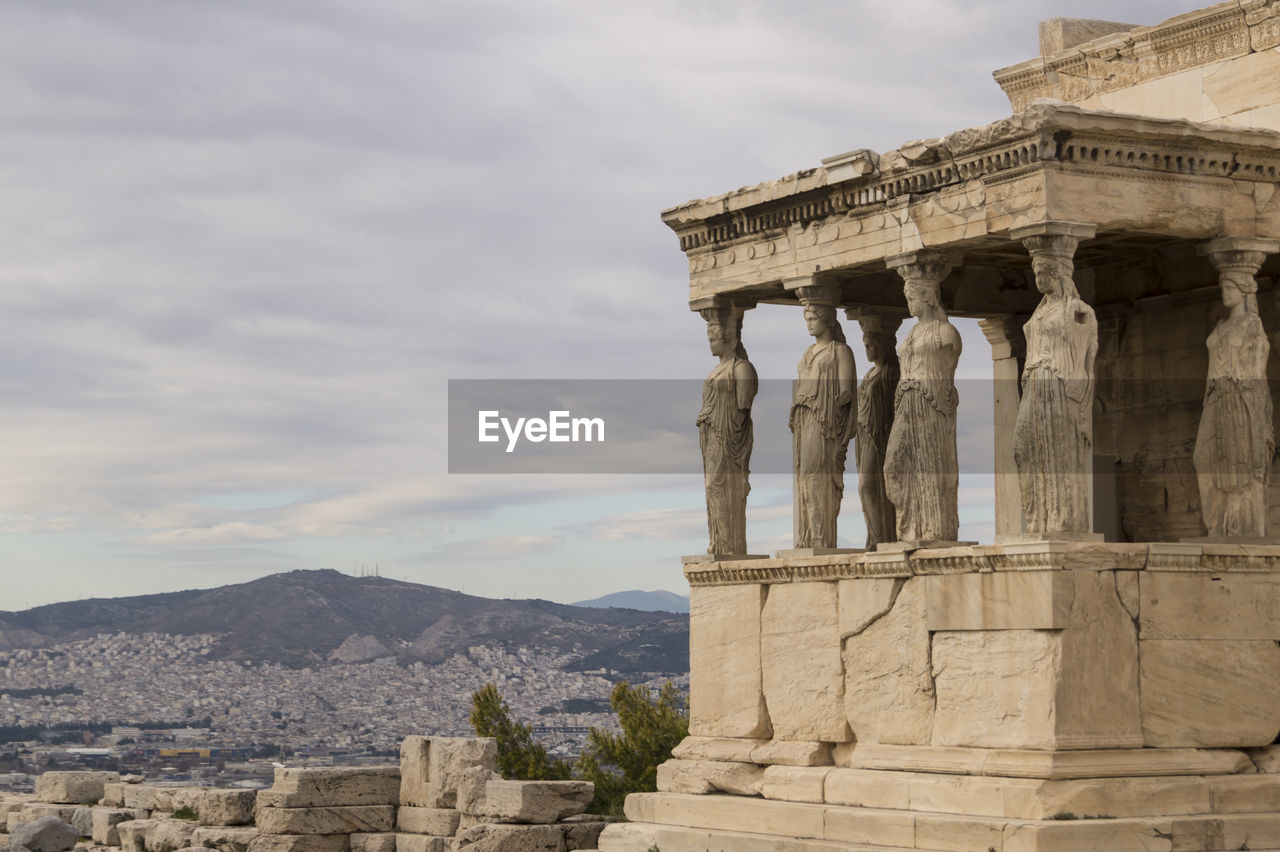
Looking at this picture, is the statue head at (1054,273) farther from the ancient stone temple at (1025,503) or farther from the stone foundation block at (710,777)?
the stone foundation block at (710,777)

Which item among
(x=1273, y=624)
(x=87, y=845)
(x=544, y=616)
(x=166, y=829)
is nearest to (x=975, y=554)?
(x=1273, y=624)

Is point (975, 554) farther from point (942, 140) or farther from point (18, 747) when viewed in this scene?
point (18, 747)

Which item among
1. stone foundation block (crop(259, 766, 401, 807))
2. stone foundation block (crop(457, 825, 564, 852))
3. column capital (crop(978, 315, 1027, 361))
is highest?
column capital (crop(978, 315, 1027, 361))

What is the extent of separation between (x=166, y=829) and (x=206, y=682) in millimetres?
45858

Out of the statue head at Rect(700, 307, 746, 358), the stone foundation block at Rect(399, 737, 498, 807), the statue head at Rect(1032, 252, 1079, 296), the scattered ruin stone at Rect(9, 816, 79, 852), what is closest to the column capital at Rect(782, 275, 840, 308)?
the statue head at Rect(700, 307, 746, 358)

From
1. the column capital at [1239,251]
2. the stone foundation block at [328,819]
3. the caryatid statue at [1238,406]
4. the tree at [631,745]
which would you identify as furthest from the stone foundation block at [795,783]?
the tree at [631,745]

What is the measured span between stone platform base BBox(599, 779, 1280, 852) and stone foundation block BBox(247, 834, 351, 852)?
367 cm

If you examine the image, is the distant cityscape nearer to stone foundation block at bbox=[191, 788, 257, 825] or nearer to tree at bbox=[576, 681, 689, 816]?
tree at bbox=[576, 681, 689, 816]

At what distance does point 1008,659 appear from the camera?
1306 centimetres

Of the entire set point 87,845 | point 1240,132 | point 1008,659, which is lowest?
point 87,845

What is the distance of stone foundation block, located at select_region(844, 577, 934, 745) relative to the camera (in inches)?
542

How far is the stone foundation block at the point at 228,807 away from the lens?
18.7 metres

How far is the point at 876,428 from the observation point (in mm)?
15469

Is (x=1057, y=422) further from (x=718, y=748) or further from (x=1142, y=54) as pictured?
(x=1142, y=54)
